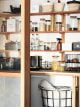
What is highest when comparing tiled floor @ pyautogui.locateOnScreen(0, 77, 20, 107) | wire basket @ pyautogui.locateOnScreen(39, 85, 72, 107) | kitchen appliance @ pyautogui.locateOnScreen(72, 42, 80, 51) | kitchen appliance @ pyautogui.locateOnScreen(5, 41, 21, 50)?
kitchen appliance @ pyautogui.locateOnScreen(5, 41, 21, 50)

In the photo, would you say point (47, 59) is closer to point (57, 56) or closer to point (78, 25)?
point (57, 56)

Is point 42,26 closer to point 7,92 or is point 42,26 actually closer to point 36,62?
point 36,62

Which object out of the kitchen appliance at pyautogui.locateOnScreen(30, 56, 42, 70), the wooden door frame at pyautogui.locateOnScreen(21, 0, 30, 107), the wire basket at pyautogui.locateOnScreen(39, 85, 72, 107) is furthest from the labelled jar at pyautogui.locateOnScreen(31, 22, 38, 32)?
the wooden door frame at pyautogui.locateOnScreen(21, 0, 30, 107)

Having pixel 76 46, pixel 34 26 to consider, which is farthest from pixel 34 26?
pixel 76 46

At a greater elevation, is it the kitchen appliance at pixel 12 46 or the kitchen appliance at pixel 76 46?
the kitchen appliance at pixel 12 46

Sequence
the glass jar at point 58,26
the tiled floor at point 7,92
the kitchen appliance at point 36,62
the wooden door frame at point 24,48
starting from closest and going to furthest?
the wooden door frame at point 24,48 → the tiled floor at point 7,92 → the kitchen appliance at point 36,62 → the glass jar at point 58,26

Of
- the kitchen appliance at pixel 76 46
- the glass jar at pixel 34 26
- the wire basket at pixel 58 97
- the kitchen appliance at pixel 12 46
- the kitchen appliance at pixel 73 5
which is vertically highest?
the kitchen appliance at pixel 73 5

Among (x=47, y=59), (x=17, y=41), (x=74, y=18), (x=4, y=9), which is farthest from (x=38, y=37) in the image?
(x=17, y=41)

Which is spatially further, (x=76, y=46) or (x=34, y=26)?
(x=34, y=26)

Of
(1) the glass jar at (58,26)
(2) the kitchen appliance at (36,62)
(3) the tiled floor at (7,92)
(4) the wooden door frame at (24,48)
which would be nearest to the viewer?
(4) the wooden door frame at (24,48)

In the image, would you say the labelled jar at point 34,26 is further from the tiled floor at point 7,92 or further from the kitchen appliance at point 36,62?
the tiled floor at point 7,92

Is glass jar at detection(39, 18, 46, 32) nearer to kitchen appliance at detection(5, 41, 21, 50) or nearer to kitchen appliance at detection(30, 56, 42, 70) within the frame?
kitchen appliance at detection(30, 56, 42, 70)

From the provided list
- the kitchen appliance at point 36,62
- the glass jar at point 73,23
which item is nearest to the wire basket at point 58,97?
the kitchen appliance at point 36,62

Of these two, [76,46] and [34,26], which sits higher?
[34,26]
